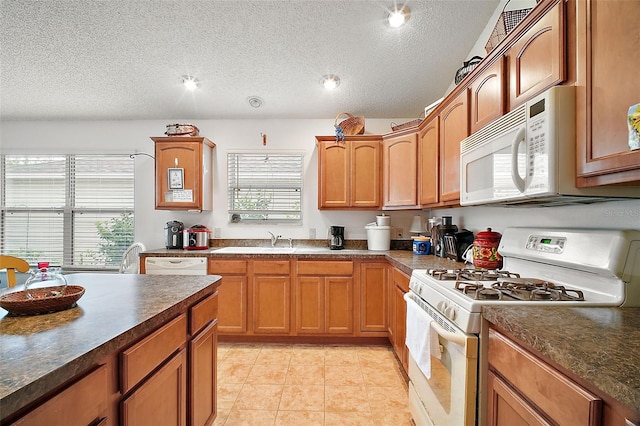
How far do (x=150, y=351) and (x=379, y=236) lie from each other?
2531mm

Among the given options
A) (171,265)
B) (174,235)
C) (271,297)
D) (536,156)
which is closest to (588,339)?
(536,156)

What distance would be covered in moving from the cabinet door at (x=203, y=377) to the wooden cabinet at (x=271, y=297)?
1.23m

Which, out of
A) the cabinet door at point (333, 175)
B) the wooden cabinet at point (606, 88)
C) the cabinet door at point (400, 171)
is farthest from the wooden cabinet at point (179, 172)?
the wooden cabinet at point (606, 88)

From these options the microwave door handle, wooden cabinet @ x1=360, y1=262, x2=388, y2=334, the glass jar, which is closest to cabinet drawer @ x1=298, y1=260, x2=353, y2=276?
wooden cabinet @ x1=360, y1=262, x2=388, y2=334

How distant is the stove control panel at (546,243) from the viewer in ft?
4.50

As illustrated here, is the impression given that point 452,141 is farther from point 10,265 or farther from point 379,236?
point 10,265

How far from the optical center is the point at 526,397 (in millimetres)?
870

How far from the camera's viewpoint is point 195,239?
326 cm

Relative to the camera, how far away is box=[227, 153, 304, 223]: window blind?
3576 mm

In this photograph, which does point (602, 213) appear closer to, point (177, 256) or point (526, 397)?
point (526, 397)

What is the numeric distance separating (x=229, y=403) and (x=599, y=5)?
2.67 m

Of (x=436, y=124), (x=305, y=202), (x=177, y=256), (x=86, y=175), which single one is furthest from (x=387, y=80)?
(x=86, y=175)

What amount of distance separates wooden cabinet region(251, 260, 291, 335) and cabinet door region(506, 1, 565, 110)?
7.25 feet

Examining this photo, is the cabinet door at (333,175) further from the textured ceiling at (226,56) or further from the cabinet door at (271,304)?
the cabinet door at (271,304)
